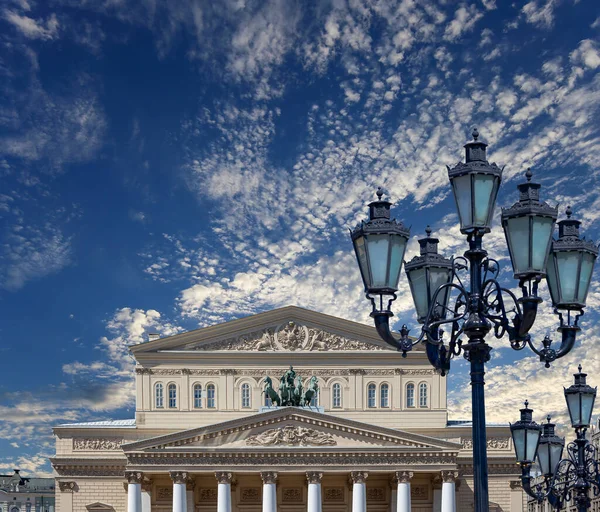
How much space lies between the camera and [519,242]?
11.4m

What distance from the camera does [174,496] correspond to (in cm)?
5069

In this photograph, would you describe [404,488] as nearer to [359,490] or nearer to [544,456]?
[359,490]

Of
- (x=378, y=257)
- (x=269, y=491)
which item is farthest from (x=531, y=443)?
(x=269, y=491)

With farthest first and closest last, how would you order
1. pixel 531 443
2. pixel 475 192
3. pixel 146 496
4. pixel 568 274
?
pixel 146 496 → pixel 531 443 → pixel 568 274 → pixel 475 192

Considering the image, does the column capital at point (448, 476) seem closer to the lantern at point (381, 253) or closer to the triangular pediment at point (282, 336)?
the triangular pediment at point (282, 336)

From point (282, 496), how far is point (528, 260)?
45.4 meters

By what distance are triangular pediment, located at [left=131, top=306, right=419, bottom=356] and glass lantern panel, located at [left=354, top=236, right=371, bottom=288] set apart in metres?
45.6

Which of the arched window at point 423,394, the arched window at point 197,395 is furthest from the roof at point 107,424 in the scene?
the arched window at point 423,394

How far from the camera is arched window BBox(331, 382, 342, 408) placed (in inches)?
2288

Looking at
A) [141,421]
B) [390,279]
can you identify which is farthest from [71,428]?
[390,279]

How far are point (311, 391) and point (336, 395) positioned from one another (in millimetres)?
4124

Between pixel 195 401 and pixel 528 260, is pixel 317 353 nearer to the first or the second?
pixel 195 401

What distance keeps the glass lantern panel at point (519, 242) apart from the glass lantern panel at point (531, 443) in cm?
750

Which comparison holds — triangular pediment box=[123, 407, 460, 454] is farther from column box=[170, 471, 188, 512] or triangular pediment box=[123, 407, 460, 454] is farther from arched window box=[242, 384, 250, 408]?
arched window box=[242, 384, 250, 408]
